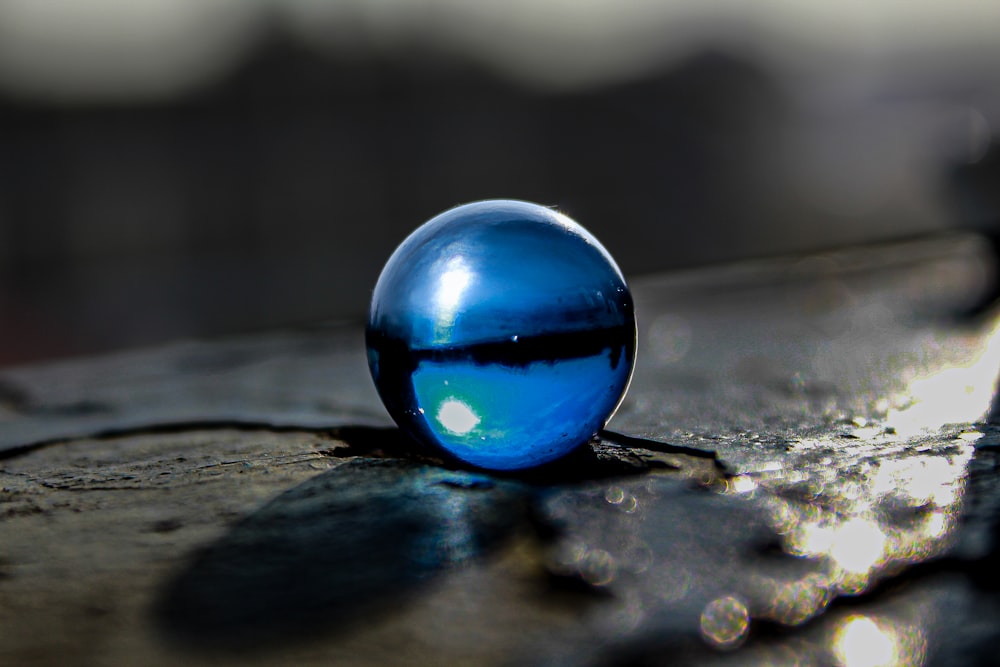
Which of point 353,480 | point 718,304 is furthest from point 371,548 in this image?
point 718,304

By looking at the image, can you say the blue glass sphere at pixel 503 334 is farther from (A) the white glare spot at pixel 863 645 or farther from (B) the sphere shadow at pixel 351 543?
(A) the white glare spot at pixel 863 645

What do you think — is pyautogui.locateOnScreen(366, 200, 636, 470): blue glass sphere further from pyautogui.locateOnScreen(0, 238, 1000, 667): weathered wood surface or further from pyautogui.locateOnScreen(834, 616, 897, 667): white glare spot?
pyautogui.locateOnScreen(834, 616, 897, 667): white glare spot

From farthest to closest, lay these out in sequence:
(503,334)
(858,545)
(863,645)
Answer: (503,334) → (858,545) → (863,645)

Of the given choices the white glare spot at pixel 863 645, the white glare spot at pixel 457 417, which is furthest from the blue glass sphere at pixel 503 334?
the white glare spot at pixel 863 645

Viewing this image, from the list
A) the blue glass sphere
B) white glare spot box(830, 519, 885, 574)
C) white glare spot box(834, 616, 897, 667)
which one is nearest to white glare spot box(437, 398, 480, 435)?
the blue glass sphere

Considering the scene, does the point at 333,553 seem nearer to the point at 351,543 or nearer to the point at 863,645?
the point at 351,543

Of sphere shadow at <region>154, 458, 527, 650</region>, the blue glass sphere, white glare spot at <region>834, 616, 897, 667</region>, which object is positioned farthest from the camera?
the blue glass sphere

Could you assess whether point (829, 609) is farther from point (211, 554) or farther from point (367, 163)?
point (367, 163)

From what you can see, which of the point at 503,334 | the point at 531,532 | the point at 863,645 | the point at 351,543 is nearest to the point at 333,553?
the point at 351,543
